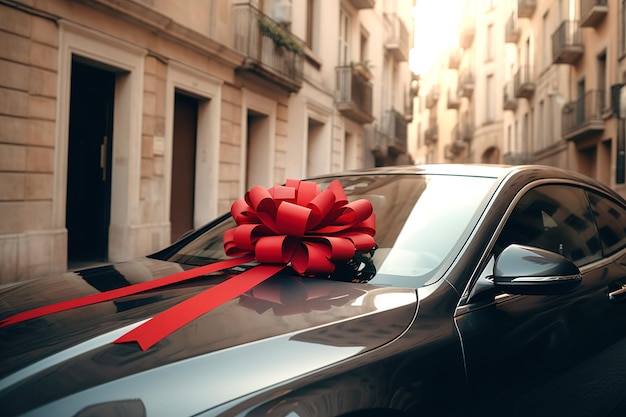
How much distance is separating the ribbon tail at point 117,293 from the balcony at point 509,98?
115 feet

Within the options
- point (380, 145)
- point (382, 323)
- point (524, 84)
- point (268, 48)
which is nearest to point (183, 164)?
point (268, 48)

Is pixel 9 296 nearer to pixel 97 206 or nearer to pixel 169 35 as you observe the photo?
pixel 97 206

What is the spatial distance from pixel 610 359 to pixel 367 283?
3.55ft

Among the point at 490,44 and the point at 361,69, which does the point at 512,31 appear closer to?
the point at 490,44

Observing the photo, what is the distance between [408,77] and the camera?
107 feet

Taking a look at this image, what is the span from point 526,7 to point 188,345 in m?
33.0

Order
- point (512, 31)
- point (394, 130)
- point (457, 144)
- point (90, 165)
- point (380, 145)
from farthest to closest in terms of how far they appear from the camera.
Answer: point (457, 144)
point (512, 31)
point (394, 130)
point (380, 145)
point (90, 165)

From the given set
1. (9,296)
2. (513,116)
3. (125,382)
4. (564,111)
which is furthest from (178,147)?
(513,116)

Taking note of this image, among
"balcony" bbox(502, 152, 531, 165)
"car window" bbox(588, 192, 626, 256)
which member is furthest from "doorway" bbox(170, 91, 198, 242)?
"balcony" bbox(502, 152, 531, 165)

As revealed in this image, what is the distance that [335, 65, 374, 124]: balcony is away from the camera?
19.0 m

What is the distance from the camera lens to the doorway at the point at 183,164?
37.8 feet

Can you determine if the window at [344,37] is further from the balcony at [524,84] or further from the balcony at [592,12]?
the balcony at [524,84]

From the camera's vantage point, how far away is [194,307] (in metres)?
1.64

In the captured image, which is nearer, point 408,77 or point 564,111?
point 564,111
